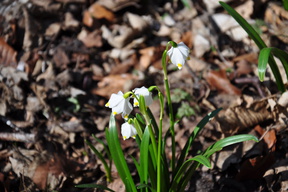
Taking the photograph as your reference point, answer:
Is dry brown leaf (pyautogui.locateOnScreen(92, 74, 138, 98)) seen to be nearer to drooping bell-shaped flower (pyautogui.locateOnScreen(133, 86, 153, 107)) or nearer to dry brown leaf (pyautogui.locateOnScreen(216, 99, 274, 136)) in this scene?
dry brown leaf (pyautogui.locateOnScreen(216, 99, 274, 136))

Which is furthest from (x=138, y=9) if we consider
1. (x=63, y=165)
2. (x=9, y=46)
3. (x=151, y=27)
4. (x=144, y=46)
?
(x=63, y=165)

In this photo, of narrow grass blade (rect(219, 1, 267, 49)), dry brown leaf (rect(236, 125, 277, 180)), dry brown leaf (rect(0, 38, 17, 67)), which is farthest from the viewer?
dry brown leaf (rect(0, 38, 17, 67))

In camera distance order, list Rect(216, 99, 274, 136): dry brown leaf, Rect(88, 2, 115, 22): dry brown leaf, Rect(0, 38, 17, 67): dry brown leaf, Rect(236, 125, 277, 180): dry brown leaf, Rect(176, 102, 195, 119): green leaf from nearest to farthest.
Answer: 1. Rect(236, 125, 277, 180): dry brown leaf
2. Rect(216, 99, 274, 136): dry brown leaf
3. Rect(176, 102, 195, 119): green leaf
4. Rect(0, 38, 17, 67): dry brown leaf
5. Rect(88, 2, 115, 22): dry brown leaf

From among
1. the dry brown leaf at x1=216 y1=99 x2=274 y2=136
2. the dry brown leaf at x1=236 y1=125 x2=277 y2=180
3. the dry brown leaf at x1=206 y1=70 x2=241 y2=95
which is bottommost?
the dry brown leaf at x1=236 y1=125 x2=277 y2=180

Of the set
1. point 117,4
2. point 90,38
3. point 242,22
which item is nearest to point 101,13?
point 117,4

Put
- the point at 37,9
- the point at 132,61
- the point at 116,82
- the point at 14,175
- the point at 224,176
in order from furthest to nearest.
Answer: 1. the point at 37,9
2. the point at 132,61
3. the point at 116,82
4. the point at 14,175
5. the point at 224,176

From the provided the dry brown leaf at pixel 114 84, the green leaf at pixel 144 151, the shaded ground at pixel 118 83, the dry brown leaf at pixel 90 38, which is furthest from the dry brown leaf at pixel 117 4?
the green leaf at pixel 144 151

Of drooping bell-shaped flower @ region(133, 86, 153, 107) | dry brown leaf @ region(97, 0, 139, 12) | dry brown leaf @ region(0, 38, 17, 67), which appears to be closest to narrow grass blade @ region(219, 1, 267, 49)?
drooping bell-shaped flower @ region(133, 86, 153, 107)

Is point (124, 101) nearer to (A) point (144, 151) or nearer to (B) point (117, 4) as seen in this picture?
(A) point (144, 151)

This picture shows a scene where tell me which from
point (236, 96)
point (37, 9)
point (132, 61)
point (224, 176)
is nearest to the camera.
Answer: point (224, 176)

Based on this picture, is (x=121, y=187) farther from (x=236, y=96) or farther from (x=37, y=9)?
(x=37, y=9)
